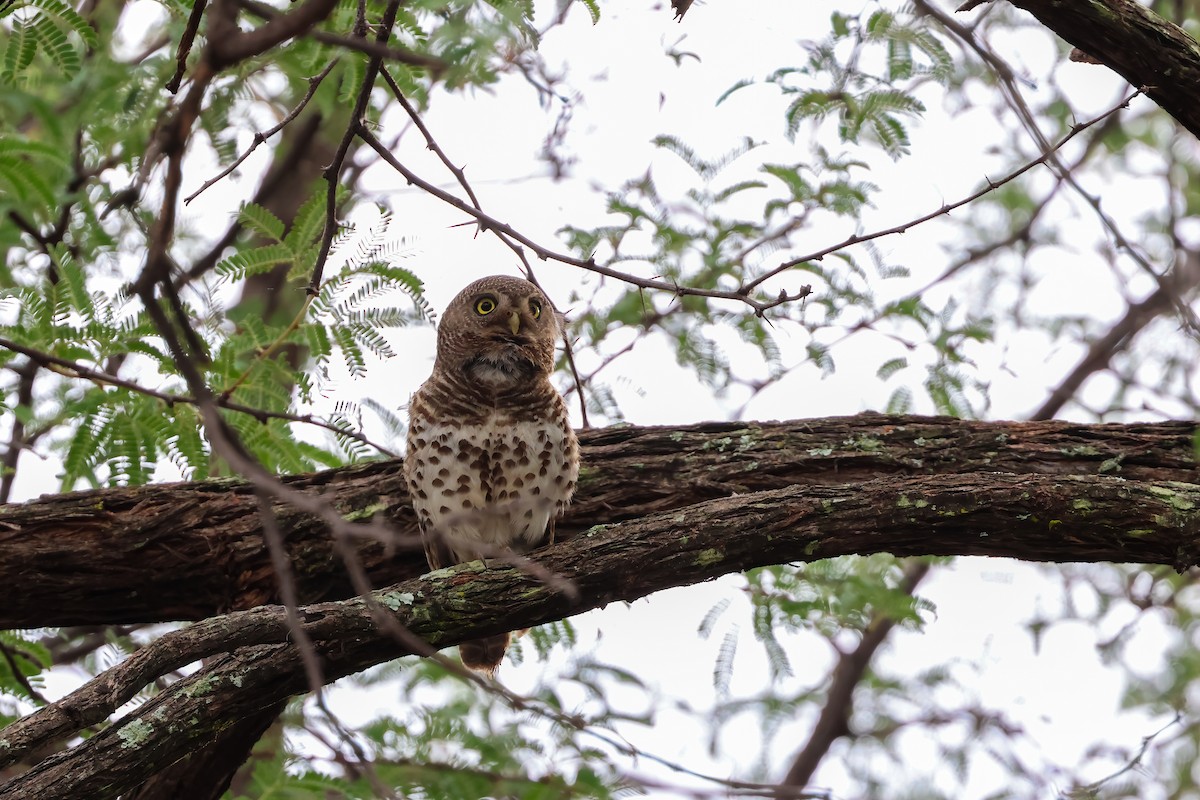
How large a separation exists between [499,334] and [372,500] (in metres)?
0.77

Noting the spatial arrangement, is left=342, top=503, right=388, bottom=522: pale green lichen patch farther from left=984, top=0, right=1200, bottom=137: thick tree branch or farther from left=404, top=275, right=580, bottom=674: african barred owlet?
left=984, top=0, right=1200, bottom=137: thick tree branch

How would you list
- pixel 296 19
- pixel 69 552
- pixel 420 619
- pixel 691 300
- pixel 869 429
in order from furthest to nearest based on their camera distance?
pixel 691 300
pixel 869 429
pixel 69 552
pixel 420 619
pixel 296 19

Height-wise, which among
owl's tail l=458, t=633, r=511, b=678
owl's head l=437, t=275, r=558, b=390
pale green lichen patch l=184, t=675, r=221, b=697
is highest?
owl's head l=437, t=275, r=558, b=390

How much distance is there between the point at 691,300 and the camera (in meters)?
4.83

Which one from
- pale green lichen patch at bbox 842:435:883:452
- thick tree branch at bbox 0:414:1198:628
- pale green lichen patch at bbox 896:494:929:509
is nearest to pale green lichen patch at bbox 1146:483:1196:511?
thick tree branch at bbox 0:414:1198:628

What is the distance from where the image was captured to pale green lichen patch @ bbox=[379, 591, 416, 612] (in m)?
2.92

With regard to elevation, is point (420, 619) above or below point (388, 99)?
below

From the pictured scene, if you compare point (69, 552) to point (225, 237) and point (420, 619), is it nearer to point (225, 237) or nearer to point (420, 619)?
point (420, 619)

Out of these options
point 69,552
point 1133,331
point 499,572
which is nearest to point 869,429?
point 499,572

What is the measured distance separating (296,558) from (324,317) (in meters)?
0.74

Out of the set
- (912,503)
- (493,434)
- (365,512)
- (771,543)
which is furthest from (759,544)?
(365,512)

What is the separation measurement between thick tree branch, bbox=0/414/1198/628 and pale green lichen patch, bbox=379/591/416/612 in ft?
1.13

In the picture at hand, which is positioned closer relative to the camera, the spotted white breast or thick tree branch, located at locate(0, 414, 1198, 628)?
thick tree branch, located at locate(0, 414, 1198, 628)

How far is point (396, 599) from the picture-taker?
2.94 meters
